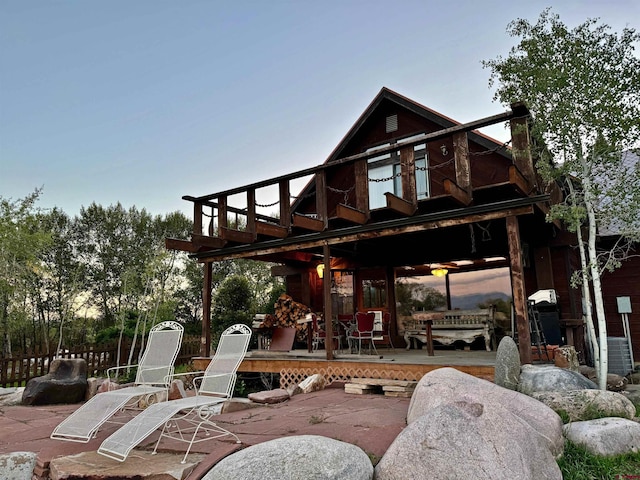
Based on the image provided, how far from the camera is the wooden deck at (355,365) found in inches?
266

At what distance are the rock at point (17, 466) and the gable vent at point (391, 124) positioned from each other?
960cm

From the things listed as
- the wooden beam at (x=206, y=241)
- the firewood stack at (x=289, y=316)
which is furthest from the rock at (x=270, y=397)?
the firewood stack at (x=289, y=316)

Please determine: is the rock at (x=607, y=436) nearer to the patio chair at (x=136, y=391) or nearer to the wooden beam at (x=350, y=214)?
the patio chair at (x=136, y=391)

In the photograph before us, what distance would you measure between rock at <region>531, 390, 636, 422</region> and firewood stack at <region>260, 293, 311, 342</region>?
276 inches

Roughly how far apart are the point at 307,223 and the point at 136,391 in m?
4.16

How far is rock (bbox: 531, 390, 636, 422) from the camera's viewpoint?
4.60m

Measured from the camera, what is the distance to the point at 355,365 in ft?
24.6

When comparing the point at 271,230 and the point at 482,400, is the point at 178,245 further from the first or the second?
the point at 482,400

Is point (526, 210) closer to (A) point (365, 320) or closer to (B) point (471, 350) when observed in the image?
(A) point (365, 320)

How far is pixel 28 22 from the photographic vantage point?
32.4 ft

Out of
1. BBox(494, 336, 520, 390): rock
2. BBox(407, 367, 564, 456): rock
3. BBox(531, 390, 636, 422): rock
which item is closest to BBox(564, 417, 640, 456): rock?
BBox(407, 367, 564, 456): rock

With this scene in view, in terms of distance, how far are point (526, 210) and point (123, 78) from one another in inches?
374

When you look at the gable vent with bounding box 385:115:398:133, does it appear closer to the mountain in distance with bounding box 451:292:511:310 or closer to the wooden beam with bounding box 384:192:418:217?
the mountain in distance with bounding box 451:292:511:310

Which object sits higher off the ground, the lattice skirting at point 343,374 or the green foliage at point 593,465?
the lattice skirting at point 343,374
